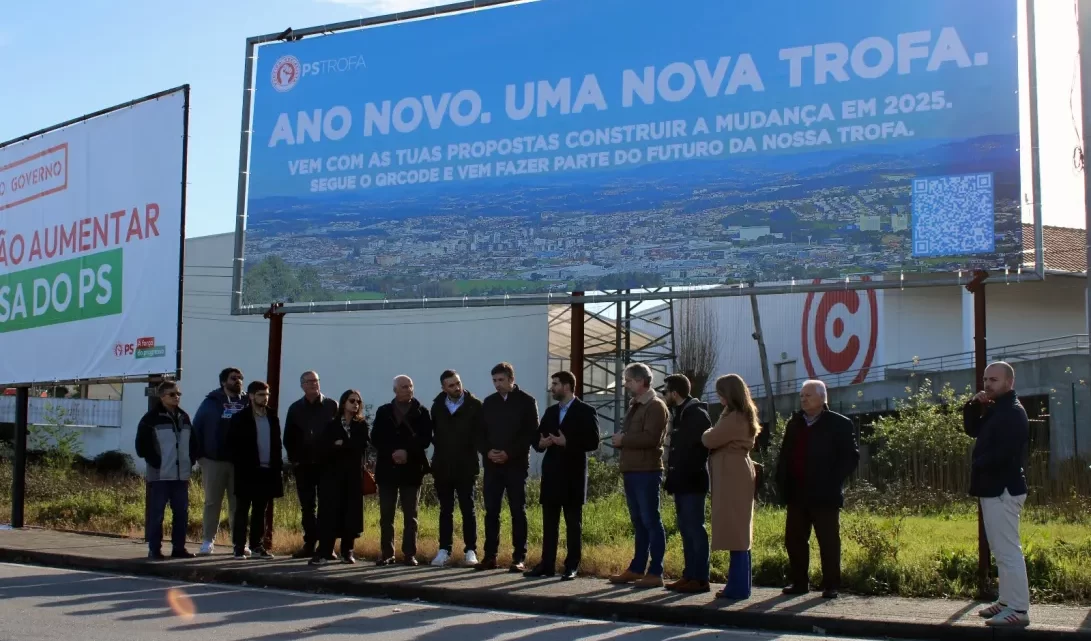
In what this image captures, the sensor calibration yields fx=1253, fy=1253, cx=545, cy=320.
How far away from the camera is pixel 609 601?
9102mm

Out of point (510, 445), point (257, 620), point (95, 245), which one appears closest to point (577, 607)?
point (510, 445)

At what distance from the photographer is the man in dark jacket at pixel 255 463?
40.1 feet

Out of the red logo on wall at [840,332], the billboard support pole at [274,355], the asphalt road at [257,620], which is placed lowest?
the asphalt road at [257,620]

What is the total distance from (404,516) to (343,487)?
71 centimetres

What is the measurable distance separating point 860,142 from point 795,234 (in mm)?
979

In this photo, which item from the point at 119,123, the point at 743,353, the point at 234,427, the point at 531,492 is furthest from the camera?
the point at 743,353

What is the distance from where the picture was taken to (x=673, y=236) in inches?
460

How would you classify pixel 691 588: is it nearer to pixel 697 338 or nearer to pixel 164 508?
pixel 164 508

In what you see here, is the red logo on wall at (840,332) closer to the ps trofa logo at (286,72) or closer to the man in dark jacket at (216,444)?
the ps trofa logo at (286,72)

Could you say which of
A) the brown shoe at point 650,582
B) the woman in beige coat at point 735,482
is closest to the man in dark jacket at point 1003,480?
the woman in beige coat at point 735,482

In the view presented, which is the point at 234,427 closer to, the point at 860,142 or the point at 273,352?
the point at 273,352

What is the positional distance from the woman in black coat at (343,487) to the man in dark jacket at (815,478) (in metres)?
4.31

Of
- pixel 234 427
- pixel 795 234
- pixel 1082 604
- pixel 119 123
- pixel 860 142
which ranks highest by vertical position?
pixel 119 123

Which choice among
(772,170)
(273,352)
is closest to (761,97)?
(772,170)
